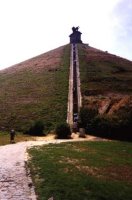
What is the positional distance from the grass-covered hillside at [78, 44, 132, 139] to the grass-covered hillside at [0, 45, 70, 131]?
11.6 feet

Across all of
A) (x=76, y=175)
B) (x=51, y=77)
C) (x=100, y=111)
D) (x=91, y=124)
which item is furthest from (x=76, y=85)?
(x=76, y=175)

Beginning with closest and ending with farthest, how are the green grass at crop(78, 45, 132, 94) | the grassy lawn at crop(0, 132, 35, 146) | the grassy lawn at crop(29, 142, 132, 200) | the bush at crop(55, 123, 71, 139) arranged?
the grassy lawn at crop(29, 142, 132, 200) → the grassy lawn at crop(0, 132, 35, 146) → the bush at crop(55, 123, 71, 139) → the green grass at crop(78, 45, 132, 94)

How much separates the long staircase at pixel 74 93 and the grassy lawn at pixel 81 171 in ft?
45.1

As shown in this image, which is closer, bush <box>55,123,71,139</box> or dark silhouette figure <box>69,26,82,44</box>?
bush <box>55,123,71,139</box>

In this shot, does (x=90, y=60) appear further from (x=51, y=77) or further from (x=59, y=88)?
(x=59, y=88)

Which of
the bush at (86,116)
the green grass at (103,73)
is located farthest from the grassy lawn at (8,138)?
the green grass at (103,73)

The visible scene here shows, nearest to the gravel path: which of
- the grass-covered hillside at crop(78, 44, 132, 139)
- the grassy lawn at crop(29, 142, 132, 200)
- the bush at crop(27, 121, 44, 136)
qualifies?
the grassy lawn at crop(29, 142, 132, 200)

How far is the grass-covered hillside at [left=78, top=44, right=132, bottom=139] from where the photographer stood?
36312mm

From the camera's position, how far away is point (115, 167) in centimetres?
2162

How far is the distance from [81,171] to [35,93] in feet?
125

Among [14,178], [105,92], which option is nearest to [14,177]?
[14,178]

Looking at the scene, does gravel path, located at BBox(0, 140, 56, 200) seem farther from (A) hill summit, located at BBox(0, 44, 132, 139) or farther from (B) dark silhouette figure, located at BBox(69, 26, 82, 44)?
(B) dark silhouette figure, located at BBox(69, 26, 82, 44)

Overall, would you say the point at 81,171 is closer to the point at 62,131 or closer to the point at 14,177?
the point at 14,177

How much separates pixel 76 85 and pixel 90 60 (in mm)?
21160
